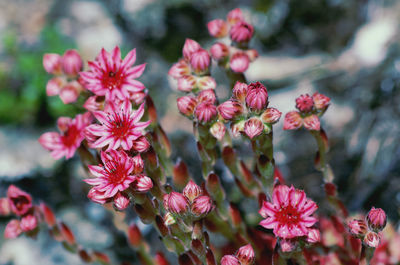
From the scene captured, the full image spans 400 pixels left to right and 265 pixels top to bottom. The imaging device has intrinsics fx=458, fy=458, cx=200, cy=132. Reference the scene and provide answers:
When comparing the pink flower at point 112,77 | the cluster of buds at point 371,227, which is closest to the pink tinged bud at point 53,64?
the pink flower at point 112,77

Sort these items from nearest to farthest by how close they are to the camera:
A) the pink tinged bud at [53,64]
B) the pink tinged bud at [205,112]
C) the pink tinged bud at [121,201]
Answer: the pink tinged bud at [121,201] < the pink tinged bud at [205,112] < the pink tinged bud at [53,64]

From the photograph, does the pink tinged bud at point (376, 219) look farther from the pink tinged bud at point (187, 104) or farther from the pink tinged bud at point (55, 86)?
the pink tinged bud at point (55, 86)

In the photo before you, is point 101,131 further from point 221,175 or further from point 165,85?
point 165,85

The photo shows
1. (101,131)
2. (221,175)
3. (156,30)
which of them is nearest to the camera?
(101,131)

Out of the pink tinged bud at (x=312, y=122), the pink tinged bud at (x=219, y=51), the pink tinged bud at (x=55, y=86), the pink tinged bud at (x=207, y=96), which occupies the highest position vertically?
the pink tinged bud at (x=219, y=51)

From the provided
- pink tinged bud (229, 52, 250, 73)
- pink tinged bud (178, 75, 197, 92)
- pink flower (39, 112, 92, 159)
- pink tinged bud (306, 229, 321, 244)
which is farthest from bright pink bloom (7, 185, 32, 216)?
pink tinged bud (306, 229, 321, 244)

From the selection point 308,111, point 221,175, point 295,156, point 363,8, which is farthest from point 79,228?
point 363,8

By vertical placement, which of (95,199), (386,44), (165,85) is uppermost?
(95,199)
